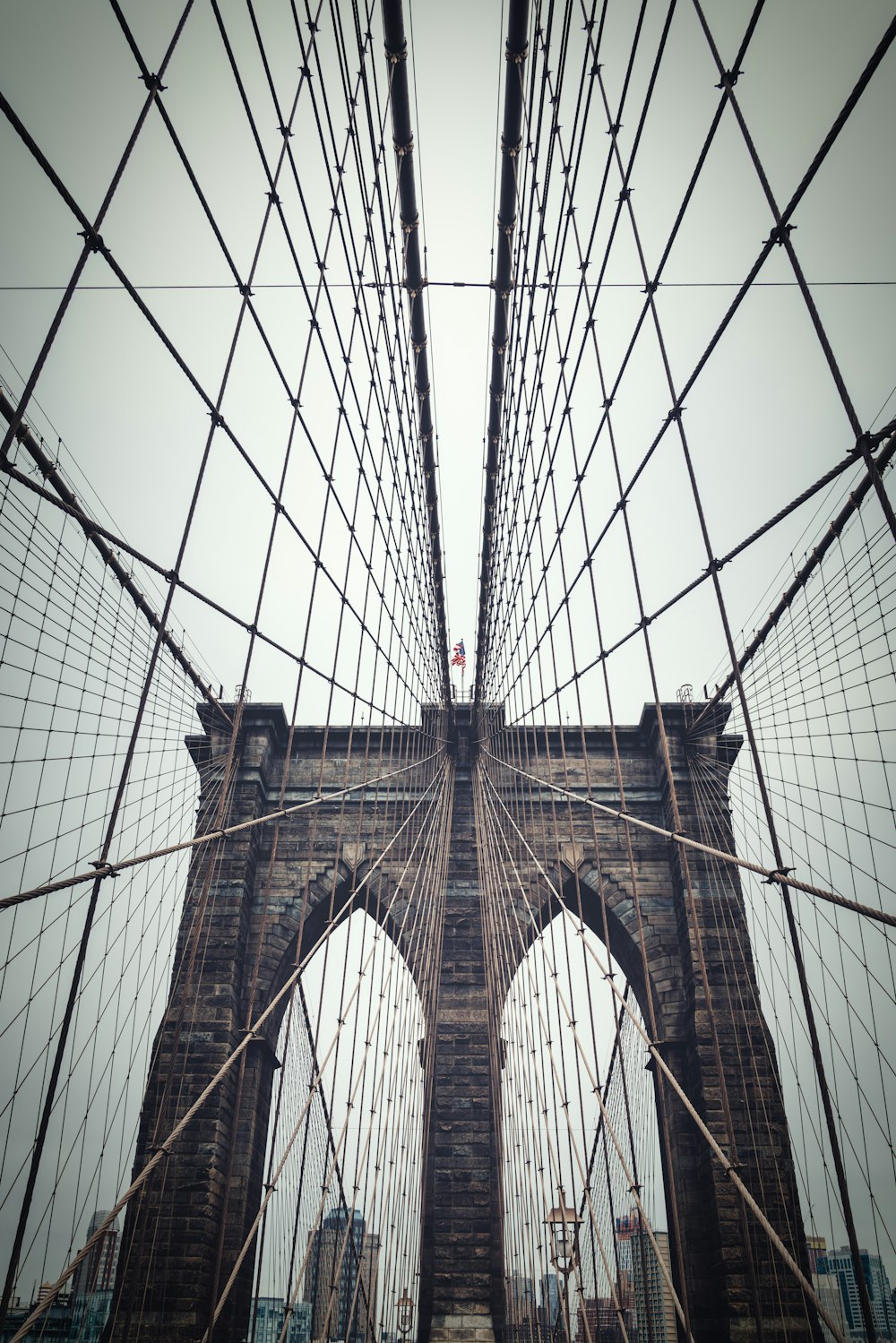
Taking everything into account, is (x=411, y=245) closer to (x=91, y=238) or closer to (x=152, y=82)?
(x=152, y=82)

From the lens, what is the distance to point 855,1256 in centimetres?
188

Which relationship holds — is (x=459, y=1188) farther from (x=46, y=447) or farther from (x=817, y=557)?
(x=46, y=447)

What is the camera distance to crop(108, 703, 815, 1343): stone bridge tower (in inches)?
324

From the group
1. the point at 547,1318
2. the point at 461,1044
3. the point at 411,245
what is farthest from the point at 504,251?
the point at 461,1044

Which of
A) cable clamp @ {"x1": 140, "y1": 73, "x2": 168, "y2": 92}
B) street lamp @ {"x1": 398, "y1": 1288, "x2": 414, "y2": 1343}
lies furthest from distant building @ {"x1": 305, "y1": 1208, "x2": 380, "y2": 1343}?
cable clamp @ {"x1": 140, "y1": 73, "x2": 168, "y2": 92}

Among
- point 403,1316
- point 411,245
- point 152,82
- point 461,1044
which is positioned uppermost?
point 411,245

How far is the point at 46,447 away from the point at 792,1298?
30.8 ft

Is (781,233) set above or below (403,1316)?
above

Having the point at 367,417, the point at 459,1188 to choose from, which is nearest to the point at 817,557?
the point at 367,417

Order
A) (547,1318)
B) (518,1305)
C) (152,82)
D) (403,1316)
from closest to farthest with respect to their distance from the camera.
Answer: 1. (152,82)
2. (547,1318)
3. (403,1316)
4. (518,1305)

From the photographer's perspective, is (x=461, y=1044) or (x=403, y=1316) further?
(x=461, y=1044)

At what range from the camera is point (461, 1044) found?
33.3ft

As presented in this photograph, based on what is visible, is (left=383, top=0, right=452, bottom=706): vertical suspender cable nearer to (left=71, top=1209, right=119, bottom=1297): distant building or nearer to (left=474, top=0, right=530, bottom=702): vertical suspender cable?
(left=474, top=0, right=530, bottom=702): vertical suspender cable

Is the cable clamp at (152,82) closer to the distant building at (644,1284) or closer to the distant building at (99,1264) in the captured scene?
the distant building at (99,1264)
